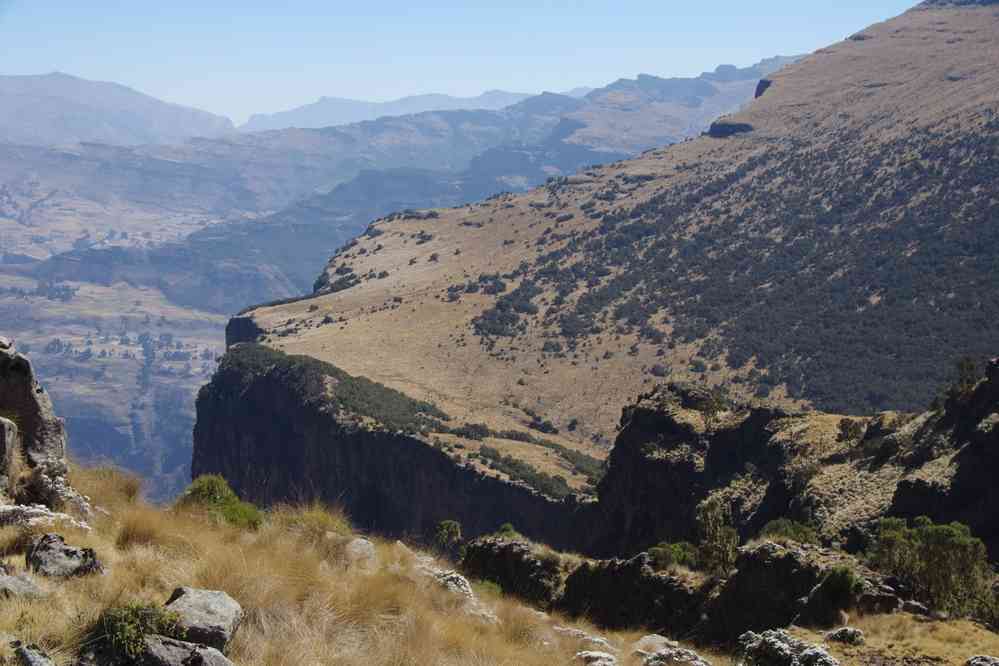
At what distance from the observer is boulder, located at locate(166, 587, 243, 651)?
9.41 m

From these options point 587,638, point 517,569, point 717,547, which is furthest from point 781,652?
point 717,547

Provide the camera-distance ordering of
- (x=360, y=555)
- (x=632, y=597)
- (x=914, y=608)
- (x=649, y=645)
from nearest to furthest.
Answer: (x=649, y=645) < (x=360, y=555) < (x=914, y=608) < (x=632, y=597)

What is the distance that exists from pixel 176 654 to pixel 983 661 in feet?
31.6

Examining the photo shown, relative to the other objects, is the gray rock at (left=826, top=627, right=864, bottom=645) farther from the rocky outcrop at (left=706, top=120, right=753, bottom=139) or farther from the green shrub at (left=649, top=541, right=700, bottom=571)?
the rocky outcrop at (left=706, top=120, right=753, bottom=139)

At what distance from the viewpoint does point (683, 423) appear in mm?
46000

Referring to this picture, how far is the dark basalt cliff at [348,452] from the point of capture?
63.2 meters

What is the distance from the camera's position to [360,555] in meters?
14.6

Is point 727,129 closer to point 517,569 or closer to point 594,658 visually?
point 517,569

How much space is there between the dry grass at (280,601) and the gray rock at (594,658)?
0.75ft

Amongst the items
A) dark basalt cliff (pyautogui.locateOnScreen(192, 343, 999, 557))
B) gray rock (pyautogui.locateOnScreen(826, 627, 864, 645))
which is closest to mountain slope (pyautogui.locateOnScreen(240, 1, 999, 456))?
dark basalt cliff (pyautogui.locateOnScreen(192, 343, 999, 557))

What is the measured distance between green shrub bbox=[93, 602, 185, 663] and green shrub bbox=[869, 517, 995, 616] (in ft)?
43.3

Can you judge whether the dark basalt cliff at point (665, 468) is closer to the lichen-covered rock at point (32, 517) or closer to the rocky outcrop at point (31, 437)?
the rocky outcrop at point (31, 437)

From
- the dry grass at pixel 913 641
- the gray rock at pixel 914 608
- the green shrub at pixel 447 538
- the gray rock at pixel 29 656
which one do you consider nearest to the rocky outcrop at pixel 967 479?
the gray rock at pixel 914 608

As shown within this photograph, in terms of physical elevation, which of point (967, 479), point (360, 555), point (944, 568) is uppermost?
point (360, 555)
